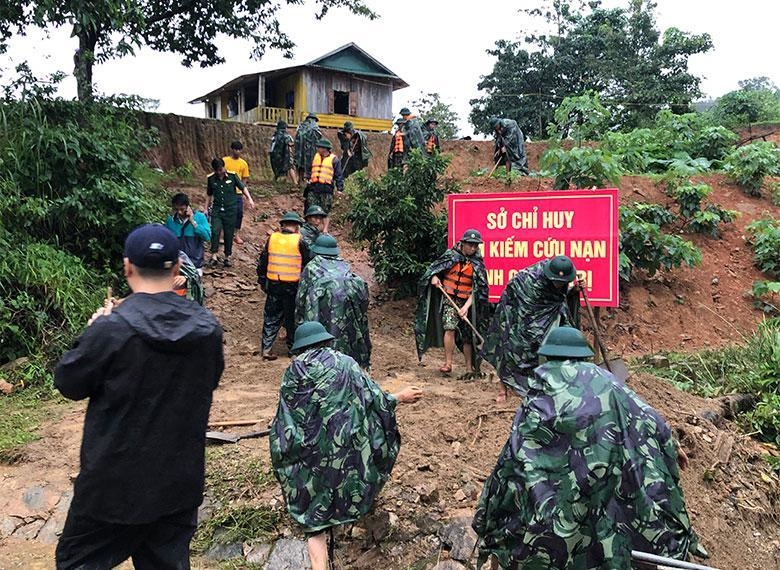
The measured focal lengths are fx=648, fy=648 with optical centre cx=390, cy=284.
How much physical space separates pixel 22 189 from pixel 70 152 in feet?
2.60

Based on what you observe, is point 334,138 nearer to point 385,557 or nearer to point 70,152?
point 70,152

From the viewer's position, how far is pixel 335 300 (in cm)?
566

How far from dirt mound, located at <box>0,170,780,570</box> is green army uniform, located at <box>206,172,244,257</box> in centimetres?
70

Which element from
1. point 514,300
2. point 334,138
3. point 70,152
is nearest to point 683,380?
point 514,300

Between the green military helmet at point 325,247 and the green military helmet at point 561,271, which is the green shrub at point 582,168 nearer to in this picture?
the green military helmet at point 561,271

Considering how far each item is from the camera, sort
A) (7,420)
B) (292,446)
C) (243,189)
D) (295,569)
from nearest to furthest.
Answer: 1. (292,446)
2. (295,569)
3. (7,420)
4. (243,189)

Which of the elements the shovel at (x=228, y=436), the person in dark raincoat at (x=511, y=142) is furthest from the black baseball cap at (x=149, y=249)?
the person in dark raincoat at (x=511, y=142)

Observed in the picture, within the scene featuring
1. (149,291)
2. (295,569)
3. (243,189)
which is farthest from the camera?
(243,189)

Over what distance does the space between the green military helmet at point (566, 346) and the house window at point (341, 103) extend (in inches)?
951

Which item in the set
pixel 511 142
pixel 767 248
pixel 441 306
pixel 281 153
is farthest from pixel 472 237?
pixel 281 153

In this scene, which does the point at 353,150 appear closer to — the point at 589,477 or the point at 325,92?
the point at 325,92

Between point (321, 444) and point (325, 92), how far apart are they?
77.2 ft

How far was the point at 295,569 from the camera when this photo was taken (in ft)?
13.3

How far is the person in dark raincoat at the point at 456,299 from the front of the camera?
24.9 feet
